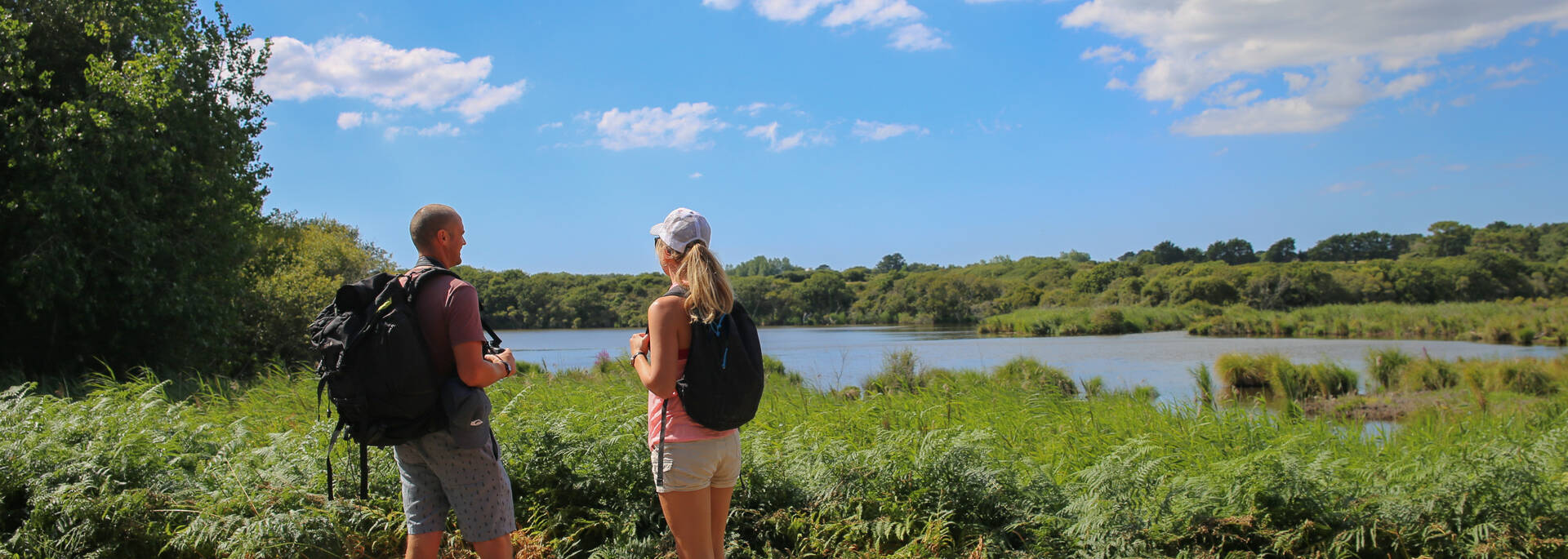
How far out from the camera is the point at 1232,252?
3132 inches

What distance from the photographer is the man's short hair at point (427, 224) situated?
2.92 metres

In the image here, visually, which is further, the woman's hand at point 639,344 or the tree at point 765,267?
the tree at point 765,267

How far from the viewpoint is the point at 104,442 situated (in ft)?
15.9

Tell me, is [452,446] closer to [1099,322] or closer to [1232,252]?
[1099,322]

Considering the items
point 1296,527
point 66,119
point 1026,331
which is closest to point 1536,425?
point 1296,527

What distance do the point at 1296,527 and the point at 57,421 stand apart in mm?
6843

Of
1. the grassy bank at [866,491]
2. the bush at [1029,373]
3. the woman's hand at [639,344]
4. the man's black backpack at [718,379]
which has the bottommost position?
the bush at [1029,373]

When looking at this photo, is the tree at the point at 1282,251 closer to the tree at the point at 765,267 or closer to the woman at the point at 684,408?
the tree at the point at 765,267


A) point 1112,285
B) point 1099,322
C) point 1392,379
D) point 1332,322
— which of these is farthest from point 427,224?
point 1112,285

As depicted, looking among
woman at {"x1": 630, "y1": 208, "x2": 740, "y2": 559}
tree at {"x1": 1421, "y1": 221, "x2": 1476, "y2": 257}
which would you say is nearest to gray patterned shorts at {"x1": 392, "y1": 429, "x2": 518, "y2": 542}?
→ woman at {"x1": 630, "y1": 208, "x2": 740, "y2": 559}

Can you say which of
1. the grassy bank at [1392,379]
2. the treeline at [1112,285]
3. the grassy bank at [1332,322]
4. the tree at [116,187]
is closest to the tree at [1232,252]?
the treeline at [1112,285]

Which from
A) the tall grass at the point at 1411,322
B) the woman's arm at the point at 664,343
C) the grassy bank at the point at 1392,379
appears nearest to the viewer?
the woman's arm at the point at 664,343

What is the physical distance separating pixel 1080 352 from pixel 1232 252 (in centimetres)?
6074

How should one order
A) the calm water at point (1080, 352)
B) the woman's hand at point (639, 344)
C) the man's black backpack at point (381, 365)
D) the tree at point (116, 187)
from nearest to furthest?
1. the man's black backpack at point (381, 365)
2. the woman's hand at point (639, 344)
3. the tree at point (116, 187)
4. the calm water at point (1080, 352)
